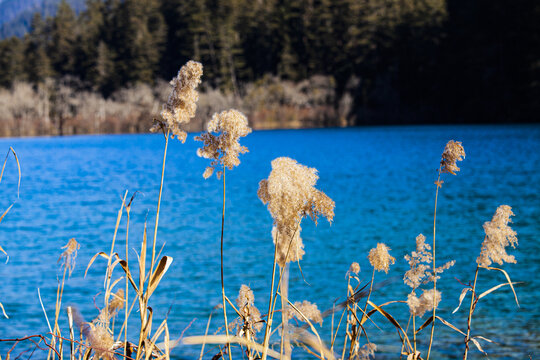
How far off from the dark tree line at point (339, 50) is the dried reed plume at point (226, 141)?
5141 cm

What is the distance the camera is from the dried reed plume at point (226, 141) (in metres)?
1.34

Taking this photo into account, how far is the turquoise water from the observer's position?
253 inches

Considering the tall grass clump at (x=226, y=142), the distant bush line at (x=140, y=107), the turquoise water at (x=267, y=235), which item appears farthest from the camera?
the distant bush line at (x=140, y=107)

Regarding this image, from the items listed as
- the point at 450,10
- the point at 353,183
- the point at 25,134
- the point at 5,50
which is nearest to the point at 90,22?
the point at 5,50

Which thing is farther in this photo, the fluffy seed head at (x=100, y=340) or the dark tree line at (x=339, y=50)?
the dark tree line at (x=339, y=50)

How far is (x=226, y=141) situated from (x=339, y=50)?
61078mm

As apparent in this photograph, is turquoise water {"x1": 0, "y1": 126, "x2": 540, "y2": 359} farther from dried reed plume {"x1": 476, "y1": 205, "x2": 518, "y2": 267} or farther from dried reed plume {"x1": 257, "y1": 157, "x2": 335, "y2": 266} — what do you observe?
dried reed plume {"x1": 257, "y1": 157, "x2": 335, "y2": 266}

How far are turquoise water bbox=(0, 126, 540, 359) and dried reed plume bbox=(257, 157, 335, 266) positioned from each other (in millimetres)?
418

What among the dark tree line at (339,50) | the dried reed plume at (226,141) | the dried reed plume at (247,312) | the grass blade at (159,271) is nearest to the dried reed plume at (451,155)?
the dried reed plume at (226,141)

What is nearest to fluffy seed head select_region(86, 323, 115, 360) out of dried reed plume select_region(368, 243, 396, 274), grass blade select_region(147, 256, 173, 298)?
grass blade select_region(147, 256, 173, 298)

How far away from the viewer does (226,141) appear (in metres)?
1.36

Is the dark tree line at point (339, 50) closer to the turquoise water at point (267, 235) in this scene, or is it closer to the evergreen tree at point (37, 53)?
the evergreen tree at point (37, 53)

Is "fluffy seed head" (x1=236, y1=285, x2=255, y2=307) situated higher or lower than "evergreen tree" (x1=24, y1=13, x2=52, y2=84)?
lower

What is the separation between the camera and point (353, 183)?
62.3 ft
